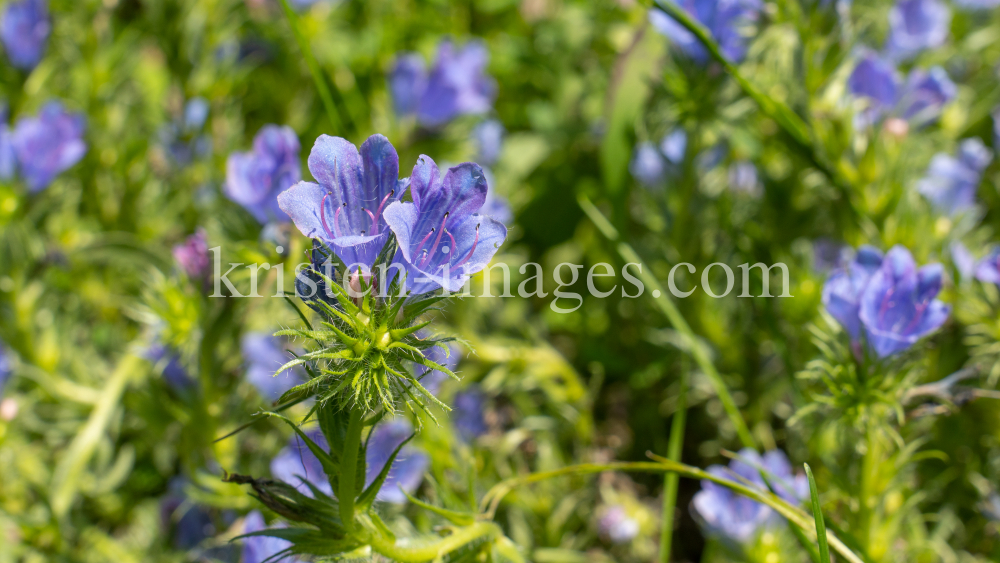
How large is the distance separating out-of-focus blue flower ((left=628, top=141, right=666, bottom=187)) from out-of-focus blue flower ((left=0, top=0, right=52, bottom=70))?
8.41 ft

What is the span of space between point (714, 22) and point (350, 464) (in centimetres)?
190

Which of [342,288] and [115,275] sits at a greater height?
[115,275]

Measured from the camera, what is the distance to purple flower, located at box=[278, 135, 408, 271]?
1.34 metres

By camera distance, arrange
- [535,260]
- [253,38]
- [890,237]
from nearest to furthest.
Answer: [890,237] < [535,260] < [253,38]

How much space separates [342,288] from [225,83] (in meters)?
2.39

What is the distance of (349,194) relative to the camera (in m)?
1.44

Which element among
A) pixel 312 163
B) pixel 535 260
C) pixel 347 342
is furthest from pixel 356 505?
pixel 535 260

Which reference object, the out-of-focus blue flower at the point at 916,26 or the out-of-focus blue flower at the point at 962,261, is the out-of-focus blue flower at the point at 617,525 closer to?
the out-of-focus blue flower at the point at 962,261

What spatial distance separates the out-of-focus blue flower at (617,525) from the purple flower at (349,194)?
62.0 inches

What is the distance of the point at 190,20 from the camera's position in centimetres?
323

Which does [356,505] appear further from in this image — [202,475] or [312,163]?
[202,475]

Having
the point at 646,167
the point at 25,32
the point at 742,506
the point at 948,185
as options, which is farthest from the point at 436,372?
the point at 25,32

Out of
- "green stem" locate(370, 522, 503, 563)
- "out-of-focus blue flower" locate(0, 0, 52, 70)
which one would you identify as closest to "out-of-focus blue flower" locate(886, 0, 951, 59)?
"green stem" locate(370, 522, 503, 563)

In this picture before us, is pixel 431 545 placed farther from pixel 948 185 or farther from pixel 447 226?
pixel 948 185
